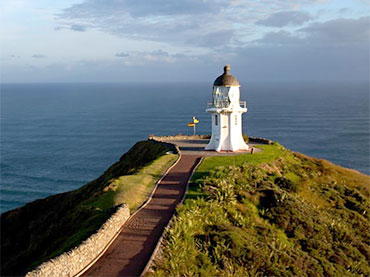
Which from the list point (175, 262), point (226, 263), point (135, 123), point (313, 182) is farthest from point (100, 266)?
point (135, 123)

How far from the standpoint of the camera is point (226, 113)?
3822 cm

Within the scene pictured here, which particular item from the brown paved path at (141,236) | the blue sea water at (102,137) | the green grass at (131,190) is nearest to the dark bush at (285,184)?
the brown paved path at (141,236)

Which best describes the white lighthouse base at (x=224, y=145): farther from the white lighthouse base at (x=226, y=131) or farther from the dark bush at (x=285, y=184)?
the dark bush at (x=285, y=184)

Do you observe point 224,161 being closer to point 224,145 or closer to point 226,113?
point 224,145

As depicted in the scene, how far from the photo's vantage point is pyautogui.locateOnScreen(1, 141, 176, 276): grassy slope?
2232 cm

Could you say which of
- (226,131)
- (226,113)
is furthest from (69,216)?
(226,113)

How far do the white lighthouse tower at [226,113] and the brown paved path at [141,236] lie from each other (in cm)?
1138

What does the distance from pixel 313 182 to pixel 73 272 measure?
24.7 metres

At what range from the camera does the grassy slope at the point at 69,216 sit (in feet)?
73.2

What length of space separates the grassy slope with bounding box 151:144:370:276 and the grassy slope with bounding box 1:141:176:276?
14.1 ft

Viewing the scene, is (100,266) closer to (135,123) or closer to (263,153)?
(263,153)

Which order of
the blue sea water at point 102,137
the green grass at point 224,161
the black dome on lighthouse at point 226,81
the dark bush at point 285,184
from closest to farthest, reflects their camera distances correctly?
the green grass at point 224,161 → the dark bush at point 285,184 → the black dome on lighthouse at point 226,81 → the blue sea water at point 102,137

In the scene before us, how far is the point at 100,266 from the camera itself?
677 inches

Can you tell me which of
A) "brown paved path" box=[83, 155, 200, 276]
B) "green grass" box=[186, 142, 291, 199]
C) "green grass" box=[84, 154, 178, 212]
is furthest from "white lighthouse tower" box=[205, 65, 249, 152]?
"brown paved path" box=[83, 155, 200, 276]
